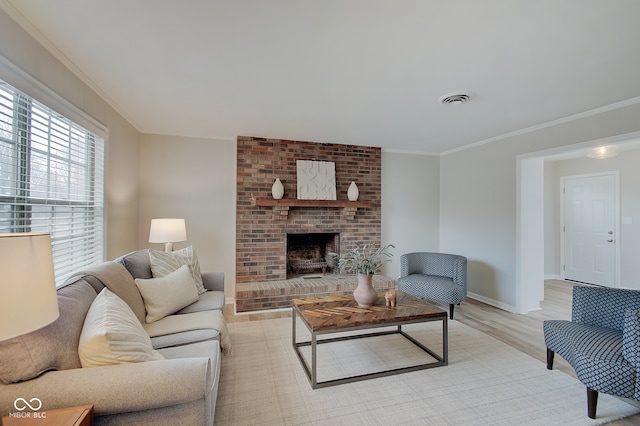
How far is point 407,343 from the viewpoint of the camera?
2.77 meters

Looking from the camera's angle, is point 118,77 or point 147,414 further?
point 118,77

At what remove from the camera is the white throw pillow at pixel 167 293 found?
211 centimetres

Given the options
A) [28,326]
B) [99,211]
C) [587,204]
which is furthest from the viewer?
[587,204]

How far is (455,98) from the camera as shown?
263 centimetres

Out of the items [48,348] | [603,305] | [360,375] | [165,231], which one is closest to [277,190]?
[165,231]

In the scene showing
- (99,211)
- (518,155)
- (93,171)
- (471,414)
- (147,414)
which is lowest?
(471,414)

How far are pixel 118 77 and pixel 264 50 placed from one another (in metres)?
1.34

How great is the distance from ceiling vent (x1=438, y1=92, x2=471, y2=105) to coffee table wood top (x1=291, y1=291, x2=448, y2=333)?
190 cm

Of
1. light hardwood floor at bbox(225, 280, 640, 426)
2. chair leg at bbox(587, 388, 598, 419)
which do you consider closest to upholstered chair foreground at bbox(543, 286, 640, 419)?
chair leg at bbox(587, 388, 598, 419)

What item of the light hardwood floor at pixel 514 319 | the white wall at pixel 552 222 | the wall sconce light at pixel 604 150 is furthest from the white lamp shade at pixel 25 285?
the white wall at pixel 552 222

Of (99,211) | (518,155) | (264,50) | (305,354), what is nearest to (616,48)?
(518,155)

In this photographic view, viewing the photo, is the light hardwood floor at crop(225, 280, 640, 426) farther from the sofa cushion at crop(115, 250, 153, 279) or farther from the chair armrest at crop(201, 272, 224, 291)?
the sofa cushion at crop(115, 250, 153, 279)

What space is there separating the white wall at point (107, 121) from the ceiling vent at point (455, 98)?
3.04 meters

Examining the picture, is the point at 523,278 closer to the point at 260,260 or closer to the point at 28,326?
the point at 260,260
